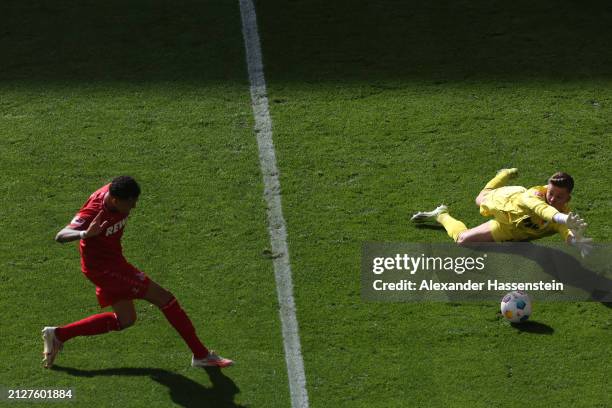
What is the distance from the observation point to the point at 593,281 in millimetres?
10492

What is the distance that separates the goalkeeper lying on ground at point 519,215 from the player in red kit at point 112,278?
9.11ft

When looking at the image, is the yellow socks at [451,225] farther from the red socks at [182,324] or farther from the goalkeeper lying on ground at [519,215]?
the red socks at [182,324]

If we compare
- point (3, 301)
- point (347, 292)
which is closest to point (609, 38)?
point (347, 292)

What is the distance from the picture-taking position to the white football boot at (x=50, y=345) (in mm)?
9320

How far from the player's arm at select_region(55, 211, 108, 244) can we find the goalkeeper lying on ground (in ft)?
11.6

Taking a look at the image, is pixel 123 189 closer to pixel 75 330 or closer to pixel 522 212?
pixel 75 330

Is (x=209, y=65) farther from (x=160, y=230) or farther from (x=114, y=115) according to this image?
(x=160, y=230)

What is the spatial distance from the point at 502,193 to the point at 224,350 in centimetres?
303

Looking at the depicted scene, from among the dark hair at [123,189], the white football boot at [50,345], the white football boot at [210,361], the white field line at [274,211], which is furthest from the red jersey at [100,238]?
the white field line at [274,211]

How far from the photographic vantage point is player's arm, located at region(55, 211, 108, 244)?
28.5 ft

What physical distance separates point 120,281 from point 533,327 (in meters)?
3.49

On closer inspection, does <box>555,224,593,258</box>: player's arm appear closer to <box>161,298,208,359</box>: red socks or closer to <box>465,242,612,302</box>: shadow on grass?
<box>465,242,612,302</box>: shadow on grass

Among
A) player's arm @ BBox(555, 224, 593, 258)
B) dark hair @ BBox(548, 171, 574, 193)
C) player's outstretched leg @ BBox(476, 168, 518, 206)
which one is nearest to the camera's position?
player's arm @ BBox(555, 224, 593, 258)

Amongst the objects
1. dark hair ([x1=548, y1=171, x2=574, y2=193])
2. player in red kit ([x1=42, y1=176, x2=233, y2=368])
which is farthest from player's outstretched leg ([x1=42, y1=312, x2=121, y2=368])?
dark hair ([x1=548, y1=171, x2=574, y2=193])
